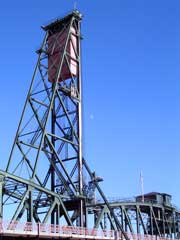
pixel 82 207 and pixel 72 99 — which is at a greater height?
pixel 72 99

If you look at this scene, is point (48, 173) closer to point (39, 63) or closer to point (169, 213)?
point (39, 63)

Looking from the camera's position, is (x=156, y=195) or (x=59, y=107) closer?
(x=59, y=107)

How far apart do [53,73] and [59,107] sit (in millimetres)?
4685

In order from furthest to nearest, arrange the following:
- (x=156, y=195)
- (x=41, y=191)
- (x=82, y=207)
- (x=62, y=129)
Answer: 1. (x=156, y=195)
2. (x=62, y=129)
3. (x=82, y=207)
4. (x=41, y=191)

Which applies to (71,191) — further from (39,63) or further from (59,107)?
(39,63)

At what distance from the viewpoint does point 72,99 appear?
6750 cm

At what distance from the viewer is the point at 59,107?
223 feet

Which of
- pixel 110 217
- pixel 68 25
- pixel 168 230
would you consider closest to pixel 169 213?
pixel 168 230

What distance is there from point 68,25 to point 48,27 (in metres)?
3.27

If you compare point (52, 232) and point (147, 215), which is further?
point (147, 215)

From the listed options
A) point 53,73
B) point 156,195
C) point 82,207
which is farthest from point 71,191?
point 156,195

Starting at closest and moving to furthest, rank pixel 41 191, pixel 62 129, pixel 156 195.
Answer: pixel 41 191 < pixel 62 129 < pixel 156 195

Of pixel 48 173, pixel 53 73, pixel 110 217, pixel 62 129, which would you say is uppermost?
pixel 53 73

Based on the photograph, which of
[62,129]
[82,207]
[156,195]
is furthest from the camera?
[156,195]
